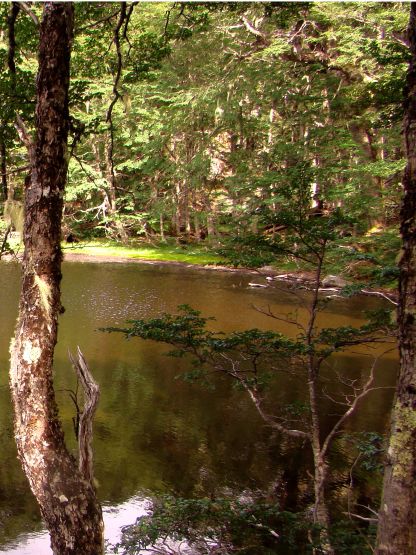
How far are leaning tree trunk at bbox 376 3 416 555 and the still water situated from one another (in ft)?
8.07

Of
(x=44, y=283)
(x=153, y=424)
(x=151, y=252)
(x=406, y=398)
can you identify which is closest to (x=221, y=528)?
(x=406, y=398)

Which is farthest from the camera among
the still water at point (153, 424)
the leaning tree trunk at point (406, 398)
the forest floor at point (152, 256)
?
the forest floor at point (152, 256)

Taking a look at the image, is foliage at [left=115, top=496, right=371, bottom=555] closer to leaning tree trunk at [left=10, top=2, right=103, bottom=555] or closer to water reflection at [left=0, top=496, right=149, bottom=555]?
leaning tree trunk at [left=10, top=2, right=103, bottom=555]

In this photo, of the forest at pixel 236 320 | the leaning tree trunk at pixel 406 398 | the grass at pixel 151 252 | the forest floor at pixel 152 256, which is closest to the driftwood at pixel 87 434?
the forest at pixel 236 320

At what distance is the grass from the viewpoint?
76.2 ft

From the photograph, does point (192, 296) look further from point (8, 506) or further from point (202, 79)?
point (202, 79)

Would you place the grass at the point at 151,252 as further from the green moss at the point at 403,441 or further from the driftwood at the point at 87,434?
the green moss at the point at 403,441

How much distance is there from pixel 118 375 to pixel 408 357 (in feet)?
25.0

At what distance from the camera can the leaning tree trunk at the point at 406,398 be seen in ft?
8.98

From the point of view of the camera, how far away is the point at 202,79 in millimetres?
23672

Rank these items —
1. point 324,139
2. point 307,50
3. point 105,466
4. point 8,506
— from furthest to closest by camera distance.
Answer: point 307,50, point 324,139, point 105,466, point 8,506

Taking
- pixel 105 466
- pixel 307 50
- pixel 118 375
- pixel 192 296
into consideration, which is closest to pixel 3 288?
pixel 192 296

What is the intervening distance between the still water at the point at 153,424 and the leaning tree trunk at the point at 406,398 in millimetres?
2459

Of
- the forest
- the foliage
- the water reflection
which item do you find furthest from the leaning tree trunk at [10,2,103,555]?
the water reflection
